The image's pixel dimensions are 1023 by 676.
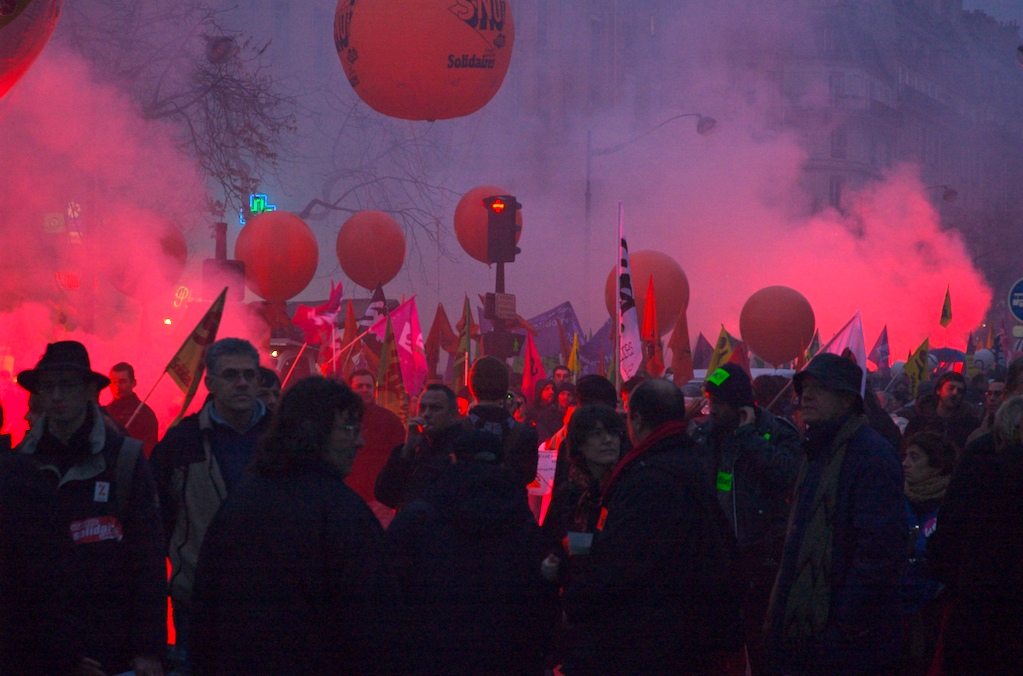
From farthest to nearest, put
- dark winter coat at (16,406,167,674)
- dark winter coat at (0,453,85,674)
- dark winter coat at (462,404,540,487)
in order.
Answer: dark winter coat at (462,404,540,487), dark winter coat at (16,406,167,674), dark winter coat at (0,453,85,674)

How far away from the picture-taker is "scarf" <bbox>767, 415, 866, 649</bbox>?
3.40 meters

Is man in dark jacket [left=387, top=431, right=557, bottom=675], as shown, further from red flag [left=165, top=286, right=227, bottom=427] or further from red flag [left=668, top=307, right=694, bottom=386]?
red flag [left=668, top=307, right=694, bottom=386]

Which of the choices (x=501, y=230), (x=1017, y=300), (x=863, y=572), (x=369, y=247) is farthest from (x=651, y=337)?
(x=863, y=572)

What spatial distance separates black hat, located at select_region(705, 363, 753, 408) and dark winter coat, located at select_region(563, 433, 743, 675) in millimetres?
1183

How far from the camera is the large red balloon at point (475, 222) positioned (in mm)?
12117

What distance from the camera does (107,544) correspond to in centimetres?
333

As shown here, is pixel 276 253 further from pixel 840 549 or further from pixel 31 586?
pixel 840 549

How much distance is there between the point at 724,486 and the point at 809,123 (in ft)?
163

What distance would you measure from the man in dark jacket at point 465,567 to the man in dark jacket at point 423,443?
1238 millimetres

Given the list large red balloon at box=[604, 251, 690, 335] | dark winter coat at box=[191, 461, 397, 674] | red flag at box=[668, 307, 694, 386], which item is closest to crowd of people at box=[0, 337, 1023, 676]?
Result: dark winter coat at box=[191, 461, 397, 674]

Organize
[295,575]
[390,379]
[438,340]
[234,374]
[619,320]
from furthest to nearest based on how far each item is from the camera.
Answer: [438,340] < [390,379] < [619,320] < [234,374] < [295,575]

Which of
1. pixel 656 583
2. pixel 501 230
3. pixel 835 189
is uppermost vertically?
pixel 835 189

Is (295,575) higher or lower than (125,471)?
lower

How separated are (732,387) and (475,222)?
7.76 meters
